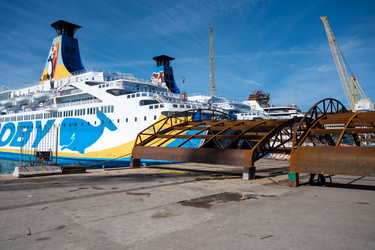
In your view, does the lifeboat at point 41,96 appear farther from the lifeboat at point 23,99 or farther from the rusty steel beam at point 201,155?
the rusty steel beam at point 201,155

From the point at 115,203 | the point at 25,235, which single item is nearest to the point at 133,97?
the point at 115,203

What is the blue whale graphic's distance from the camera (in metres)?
41.6

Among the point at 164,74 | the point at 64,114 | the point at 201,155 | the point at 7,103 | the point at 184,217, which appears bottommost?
the point at 184,217

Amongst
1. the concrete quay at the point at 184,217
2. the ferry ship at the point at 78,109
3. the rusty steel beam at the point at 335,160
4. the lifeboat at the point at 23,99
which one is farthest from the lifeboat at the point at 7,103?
the rusty steel beam at the point at 335,160

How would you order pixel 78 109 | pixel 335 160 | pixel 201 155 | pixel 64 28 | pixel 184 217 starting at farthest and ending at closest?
1. pixel 64 28
2. pixel 78 109
3. pixel 201 155
4. pixel 335 160
5. pixel 184 217

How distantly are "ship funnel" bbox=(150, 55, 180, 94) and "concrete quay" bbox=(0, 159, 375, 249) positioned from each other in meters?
49.9

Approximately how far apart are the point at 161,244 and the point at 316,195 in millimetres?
7869

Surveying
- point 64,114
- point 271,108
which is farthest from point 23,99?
point 271,108

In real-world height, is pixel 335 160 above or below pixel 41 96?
below

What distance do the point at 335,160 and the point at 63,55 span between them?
59513 millimetres

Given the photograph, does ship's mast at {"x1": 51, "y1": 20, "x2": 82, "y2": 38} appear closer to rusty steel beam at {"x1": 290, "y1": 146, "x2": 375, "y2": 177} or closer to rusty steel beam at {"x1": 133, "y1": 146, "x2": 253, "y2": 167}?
rusty steel beam at {"x1": 133, "y1": 146, "x2": 253, "y2": 167}

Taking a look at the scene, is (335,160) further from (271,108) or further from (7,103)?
(271,108)

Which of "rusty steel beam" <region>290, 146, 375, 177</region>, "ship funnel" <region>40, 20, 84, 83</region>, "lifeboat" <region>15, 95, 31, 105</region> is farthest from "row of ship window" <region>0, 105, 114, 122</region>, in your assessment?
"rusty steel beam" <region>290, 146, 375, 177</region>

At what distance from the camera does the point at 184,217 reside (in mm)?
8016
